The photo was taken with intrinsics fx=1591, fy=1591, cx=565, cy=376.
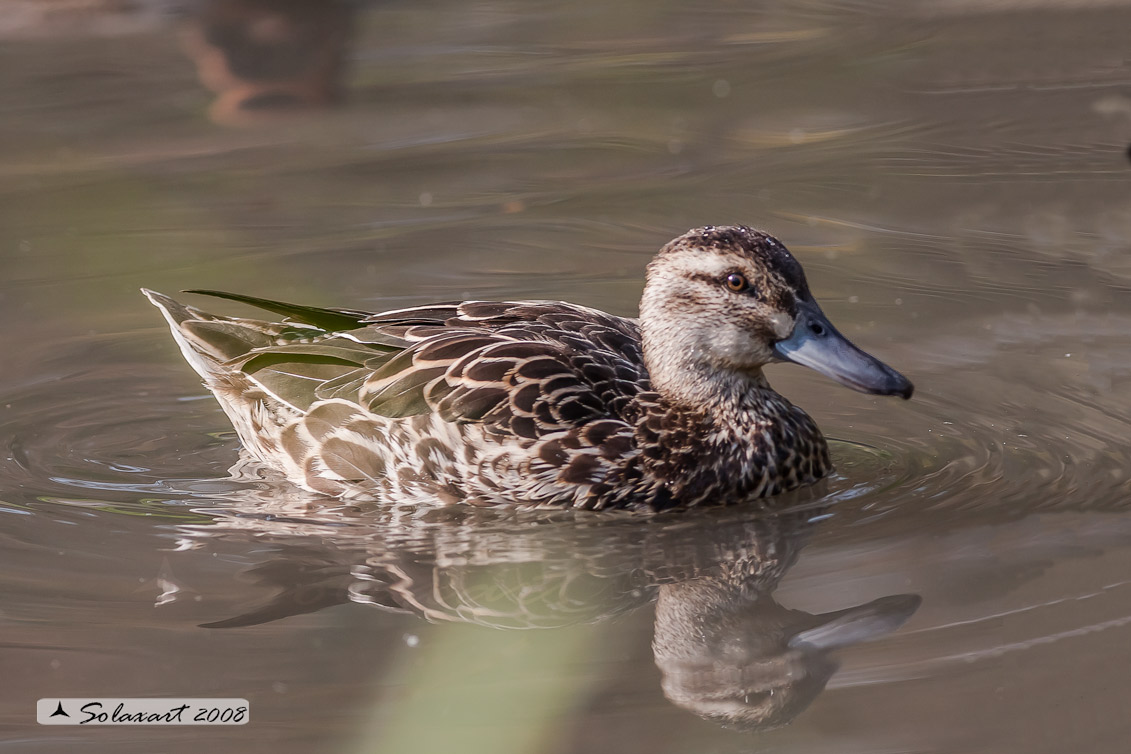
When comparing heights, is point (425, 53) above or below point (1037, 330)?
above

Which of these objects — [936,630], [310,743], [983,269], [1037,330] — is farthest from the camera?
[983,269]

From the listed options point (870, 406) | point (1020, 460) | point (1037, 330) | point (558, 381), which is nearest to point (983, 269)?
point (1037, 330)

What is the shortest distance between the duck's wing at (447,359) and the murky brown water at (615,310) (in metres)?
0.45

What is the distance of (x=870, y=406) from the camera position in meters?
7.62

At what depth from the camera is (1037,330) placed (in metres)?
8.16

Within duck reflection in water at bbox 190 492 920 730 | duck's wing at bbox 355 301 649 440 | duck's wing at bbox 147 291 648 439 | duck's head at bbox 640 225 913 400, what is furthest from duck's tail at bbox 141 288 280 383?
duck's head at bbox 640 225 913 400

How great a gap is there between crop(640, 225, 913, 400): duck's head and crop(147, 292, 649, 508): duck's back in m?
0.25

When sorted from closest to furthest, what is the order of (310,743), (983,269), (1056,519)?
1. (310,743)
2. (1056,519)
3. (983,269)

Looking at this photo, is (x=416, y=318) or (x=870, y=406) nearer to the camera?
(x=416, y=318)

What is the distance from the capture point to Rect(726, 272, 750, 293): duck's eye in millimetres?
6371

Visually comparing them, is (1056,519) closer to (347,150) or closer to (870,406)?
(870,406)

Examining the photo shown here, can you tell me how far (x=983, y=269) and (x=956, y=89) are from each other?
307cm

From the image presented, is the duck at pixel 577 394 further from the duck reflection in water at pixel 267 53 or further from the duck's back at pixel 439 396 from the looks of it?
the duck reflection in water at pixel 267 53

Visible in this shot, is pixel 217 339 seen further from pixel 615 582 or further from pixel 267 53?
pixel 267 53
